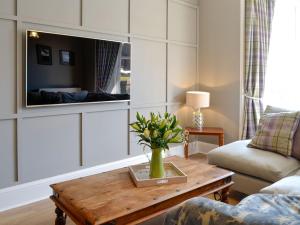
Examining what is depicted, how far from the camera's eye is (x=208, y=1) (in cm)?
447

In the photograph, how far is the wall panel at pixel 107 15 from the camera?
3152 mm

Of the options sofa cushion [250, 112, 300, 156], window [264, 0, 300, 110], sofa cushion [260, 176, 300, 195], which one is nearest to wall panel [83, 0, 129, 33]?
sofa cushion [250, 112, 300, 156]

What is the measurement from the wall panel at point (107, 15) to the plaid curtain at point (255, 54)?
1798 millimetres

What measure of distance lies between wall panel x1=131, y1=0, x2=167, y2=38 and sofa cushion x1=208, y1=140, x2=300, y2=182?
75.5 inches

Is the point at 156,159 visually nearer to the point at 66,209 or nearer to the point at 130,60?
the point at 66,209

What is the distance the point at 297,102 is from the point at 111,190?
3.01m

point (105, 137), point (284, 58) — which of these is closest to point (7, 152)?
point (105, 137)

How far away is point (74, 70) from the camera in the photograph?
3064mm

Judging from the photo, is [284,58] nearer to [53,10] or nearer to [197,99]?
[197,99]

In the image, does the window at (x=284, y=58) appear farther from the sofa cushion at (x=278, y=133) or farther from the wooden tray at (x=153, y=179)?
the wooden tray at (x=153, y=179)

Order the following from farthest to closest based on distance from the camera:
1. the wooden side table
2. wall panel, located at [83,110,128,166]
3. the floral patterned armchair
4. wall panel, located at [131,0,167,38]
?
1. the wooden side table
2. wall panel, located at [131,0,167,38]
3. wall panel, located at [83,110,128,166]
4. the floral patterned armchair

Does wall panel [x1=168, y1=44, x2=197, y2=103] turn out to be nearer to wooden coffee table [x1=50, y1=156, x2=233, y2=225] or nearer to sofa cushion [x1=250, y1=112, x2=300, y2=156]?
sofa cushion [x1=250, y1=112, x2=300, y2=156]

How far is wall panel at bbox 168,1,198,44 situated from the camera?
4180 mm

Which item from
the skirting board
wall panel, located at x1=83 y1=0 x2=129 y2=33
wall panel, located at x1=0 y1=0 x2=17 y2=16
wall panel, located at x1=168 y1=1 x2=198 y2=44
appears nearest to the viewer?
wall panel, located at x1=0 y1=0 x2=17 y2=16
